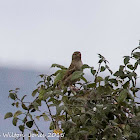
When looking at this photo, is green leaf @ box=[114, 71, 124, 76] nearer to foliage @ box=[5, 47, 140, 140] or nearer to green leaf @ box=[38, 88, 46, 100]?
foliage @ box=[5, 47, 140, 140]

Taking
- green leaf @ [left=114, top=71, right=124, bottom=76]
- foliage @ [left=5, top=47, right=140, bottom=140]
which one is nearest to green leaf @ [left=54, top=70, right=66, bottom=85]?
foliage @ [left=5, top=47, right=140, bottom=140]

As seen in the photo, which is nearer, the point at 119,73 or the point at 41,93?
the point at 119,73

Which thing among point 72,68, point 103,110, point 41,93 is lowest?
point 103,110

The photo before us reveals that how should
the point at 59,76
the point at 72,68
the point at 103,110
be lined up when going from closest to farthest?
the point at 103,110, the point at 59,76, the point at 72,68

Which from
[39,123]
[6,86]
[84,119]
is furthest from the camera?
[6,86]

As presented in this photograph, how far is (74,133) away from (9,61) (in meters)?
1.85

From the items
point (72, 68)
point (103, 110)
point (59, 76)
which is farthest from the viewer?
point (72, 68)

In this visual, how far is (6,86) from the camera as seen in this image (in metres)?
2.93

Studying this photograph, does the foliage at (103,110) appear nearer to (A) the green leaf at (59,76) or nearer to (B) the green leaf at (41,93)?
(A) the green leaf at (59,76)

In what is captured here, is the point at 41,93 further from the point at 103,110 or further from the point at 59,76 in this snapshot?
the point at 103,110

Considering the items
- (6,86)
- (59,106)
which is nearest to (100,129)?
(59,106)

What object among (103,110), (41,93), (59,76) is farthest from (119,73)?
(41,93)

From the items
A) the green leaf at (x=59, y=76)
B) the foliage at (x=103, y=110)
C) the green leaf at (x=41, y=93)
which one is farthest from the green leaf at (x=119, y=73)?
the green leaf at (x=41, y=93)

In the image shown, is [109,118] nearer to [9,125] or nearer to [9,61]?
[9,125]
